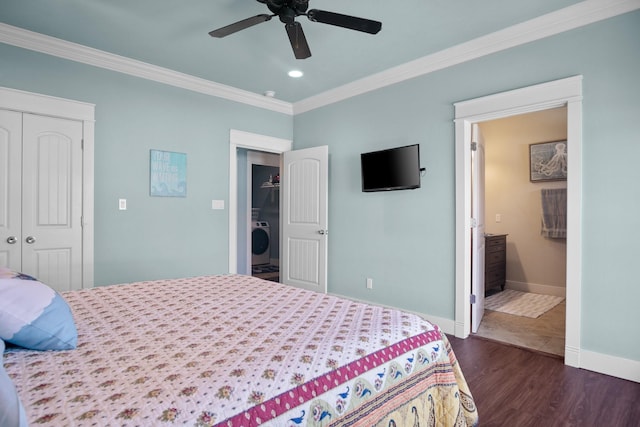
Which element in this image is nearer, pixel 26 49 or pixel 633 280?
pixel 633 280

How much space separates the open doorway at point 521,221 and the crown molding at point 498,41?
2081 mm

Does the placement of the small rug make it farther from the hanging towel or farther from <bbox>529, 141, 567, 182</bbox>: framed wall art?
<bbox>529, 141, 567, 182</bbox>: framed wall art

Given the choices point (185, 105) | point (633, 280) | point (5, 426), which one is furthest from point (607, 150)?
point (185, 105)

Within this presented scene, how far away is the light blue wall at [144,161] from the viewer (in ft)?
10.2

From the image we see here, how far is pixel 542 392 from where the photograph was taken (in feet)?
7.23

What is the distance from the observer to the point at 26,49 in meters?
2.88

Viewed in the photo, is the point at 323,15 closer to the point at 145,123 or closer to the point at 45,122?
the point at 145,123

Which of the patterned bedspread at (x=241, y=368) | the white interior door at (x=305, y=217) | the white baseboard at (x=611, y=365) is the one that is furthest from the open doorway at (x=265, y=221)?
the patterned bedspread at (x=241, y=368)

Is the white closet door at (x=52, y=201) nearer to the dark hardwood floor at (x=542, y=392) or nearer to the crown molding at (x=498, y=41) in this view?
the crown molding at (x=498, y=41)

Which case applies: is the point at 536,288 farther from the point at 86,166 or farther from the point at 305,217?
the point at 86,166

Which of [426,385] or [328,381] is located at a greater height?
[328,381]

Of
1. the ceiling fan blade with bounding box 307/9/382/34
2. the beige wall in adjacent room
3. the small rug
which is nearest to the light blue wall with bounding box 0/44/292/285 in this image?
the ceiling fan blade with bounding box 307/9/382/34

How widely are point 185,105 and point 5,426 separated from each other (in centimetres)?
361

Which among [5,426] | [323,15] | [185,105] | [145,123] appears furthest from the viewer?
[185,105]
